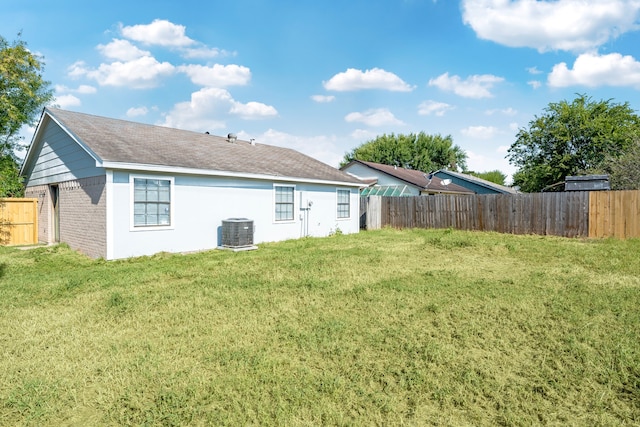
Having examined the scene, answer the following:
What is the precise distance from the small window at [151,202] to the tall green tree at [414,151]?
39.0 meters

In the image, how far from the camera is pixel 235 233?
10859mm

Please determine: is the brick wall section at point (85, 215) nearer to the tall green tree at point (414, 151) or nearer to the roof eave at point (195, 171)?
the roof eave at point (195, 171)

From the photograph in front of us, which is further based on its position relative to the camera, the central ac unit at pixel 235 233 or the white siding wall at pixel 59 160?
the central ac unit at pixel 235 233

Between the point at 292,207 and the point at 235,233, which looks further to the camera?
the point at 292,207

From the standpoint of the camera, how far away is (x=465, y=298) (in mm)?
5305

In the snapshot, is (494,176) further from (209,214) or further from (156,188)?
(156,188)

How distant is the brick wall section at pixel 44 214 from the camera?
488 inches

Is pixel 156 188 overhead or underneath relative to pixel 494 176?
underneath

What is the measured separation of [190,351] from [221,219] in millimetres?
8011

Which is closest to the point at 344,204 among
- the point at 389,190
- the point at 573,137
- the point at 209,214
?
the point at 209,214

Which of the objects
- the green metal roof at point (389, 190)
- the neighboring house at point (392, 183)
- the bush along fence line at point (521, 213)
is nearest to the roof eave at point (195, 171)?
the bush along fence line at point (521, 213)

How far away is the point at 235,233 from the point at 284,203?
2995mm

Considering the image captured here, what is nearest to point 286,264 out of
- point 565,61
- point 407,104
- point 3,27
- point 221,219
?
point 221,219

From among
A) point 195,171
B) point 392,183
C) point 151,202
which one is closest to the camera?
point 151,202
